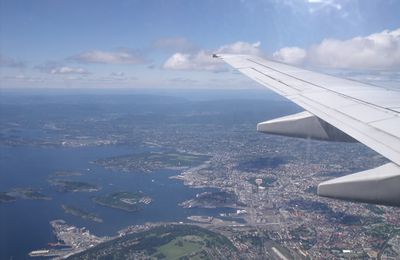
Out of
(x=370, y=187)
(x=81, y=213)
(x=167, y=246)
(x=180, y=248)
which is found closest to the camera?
(x=370, y=187)

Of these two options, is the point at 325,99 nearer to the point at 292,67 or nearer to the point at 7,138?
the point at 292,67

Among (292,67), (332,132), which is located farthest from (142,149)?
(332,132)

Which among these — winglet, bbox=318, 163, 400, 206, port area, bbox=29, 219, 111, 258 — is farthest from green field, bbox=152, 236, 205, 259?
winglet, bbox=318, 163, 400, 206

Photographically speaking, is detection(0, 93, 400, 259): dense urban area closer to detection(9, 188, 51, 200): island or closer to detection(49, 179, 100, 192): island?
detection(49, 179, 100, 192): island

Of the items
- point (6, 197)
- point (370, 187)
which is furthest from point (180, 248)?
point (6, 197)

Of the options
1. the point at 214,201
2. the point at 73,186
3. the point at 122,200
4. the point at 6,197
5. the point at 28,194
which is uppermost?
the point at 214,201

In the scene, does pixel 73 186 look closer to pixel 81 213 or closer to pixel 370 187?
pixel 81 213
